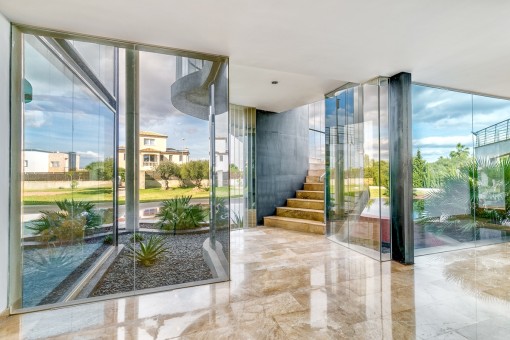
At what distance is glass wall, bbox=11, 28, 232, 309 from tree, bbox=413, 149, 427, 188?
303 cm

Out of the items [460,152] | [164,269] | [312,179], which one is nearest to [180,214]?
[164,269]

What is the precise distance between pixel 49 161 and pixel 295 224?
15.3 ft

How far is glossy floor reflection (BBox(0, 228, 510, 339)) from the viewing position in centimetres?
213

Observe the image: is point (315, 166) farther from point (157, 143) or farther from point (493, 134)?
point (157, 143)

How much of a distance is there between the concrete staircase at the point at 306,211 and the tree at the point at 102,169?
417cm

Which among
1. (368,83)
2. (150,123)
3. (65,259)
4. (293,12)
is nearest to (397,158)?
(368,83)

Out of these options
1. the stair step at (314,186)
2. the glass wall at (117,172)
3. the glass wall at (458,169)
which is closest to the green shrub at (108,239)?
the glass wall at (117,172)

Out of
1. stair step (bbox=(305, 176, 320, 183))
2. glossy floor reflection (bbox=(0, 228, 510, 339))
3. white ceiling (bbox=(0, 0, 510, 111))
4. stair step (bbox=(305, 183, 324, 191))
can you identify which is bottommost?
glossy floor reflection (bbox=(0, 228, 510, 339))

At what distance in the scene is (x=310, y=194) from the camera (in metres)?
6.68

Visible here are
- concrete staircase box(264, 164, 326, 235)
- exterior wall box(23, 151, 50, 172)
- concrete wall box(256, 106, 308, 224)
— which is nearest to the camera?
exterior wall box(23, 151, 50, 172)

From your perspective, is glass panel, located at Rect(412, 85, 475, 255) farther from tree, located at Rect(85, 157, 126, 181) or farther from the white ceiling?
tree, located at Rect(85, 157, 126, 181)

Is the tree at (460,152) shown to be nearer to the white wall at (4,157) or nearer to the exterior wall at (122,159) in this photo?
the exterior wall at (122,159)

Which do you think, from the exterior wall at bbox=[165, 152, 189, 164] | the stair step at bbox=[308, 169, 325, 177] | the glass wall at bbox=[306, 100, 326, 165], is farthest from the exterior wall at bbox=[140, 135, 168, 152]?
the glass wall at bbox=[306, 100, 326, 165]

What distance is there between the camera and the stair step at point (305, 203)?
629 centimetres
